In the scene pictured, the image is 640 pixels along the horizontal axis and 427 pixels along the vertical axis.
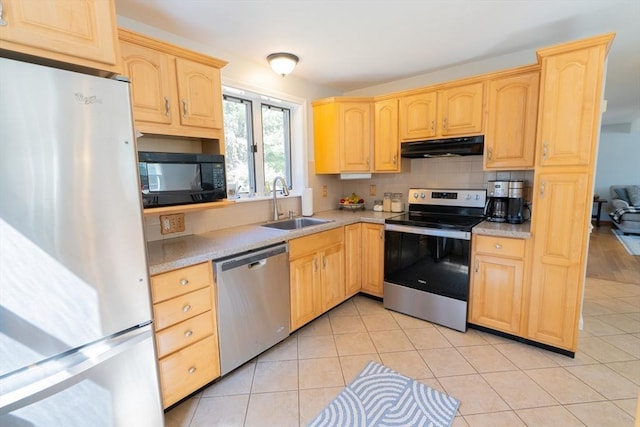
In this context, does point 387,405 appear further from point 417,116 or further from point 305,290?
point 417,116

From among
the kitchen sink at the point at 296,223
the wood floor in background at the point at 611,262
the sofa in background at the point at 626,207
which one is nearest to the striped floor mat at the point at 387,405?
the kitchen sink at the point at 296,223

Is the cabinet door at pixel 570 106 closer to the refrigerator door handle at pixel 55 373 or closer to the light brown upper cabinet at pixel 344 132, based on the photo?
the light brown upper cabinet at pixel 344 132

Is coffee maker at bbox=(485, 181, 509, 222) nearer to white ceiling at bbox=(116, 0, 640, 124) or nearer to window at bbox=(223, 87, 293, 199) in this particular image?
white ceiling at bbox=(116, 0, 640, 124)

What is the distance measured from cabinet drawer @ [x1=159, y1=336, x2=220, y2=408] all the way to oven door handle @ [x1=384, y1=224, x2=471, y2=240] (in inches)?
71.7

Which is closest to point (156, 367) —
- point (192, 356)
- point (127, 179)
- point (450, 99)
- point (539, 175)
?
point (192, 356)

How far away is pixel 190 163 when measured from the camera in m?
1.87

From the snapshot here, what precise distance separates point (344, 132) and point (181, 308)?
2.35 m

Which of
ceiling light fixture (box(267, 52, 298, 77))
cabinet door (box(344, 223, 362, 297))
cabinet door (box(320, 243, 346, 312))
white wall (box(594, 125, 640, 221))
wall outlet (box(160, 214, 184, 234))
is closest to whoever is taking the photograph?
wall outlet (box(160, 214, 184, 234))

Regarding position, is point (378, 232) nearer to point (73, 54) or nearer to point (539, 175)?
point (539, 175)

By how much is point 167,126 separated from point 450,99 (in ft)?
7.85

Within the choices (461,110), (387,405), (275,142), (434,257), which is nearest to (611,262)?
(434,257)

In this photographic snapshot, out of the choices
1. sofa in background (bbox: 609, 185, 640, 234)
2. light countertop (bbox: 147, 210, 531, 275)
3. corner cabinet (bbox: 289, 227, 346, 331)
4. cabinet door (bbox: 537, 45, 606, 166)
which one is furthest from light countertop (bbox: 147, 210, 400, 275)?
sofa in background (bbox: 609, 185, 640, 234)

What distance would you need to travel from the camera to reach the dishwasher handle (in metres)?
1.80

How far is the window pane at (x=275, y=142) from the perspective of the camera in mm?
2955
